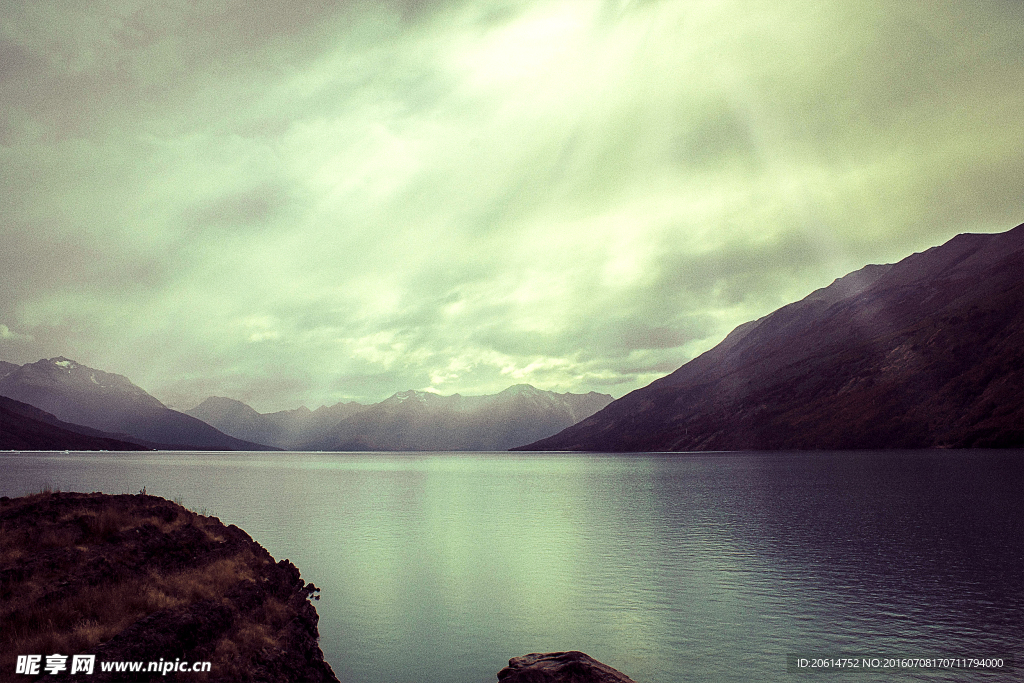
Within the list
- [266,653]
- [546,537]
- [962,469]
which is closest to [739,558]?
[546,537]

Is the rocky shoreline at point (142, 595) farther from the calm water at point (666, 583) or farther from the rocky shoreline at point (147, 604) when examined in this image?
the calm water at point (666, 583)

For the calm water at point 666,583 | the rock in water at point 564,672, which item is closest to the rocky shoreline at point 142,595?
the calm water at point 666,583

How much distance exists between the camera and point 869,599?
35.5m

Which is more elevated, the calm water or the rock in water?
the rock in water

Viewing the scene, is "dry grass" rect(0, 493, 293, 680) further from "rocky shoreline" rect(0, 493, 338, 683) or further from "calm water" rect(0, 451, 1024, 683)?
"calm water" rect(0, 451, 1024, 683)

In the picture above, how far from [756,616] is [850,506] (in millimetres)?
60898

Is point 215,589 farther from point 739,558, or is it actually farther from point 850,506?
point 850,506

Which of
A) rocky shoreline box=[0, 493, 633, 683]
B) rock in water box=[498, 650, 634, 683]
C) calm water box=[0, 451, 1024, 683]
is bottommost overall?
calm water box=[0, 451, 1024, 683]

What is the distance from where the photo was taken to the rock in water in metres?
20.5

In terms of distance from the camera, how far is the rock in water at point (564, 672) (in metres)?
20.5

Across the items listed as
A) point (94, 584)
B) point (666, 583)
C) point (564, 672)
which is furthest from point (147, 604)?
point (666, 583)

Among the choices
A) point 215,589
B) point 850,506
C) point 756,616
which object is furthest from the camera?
point 850,506

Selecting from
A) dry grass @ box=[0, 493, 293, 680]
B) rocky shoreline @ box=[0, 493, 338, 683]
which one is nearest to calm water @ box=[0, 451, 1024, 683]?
rocky shoreline @ box=[0, 493, 338, 683]

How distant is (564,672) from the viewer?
2100 cm
